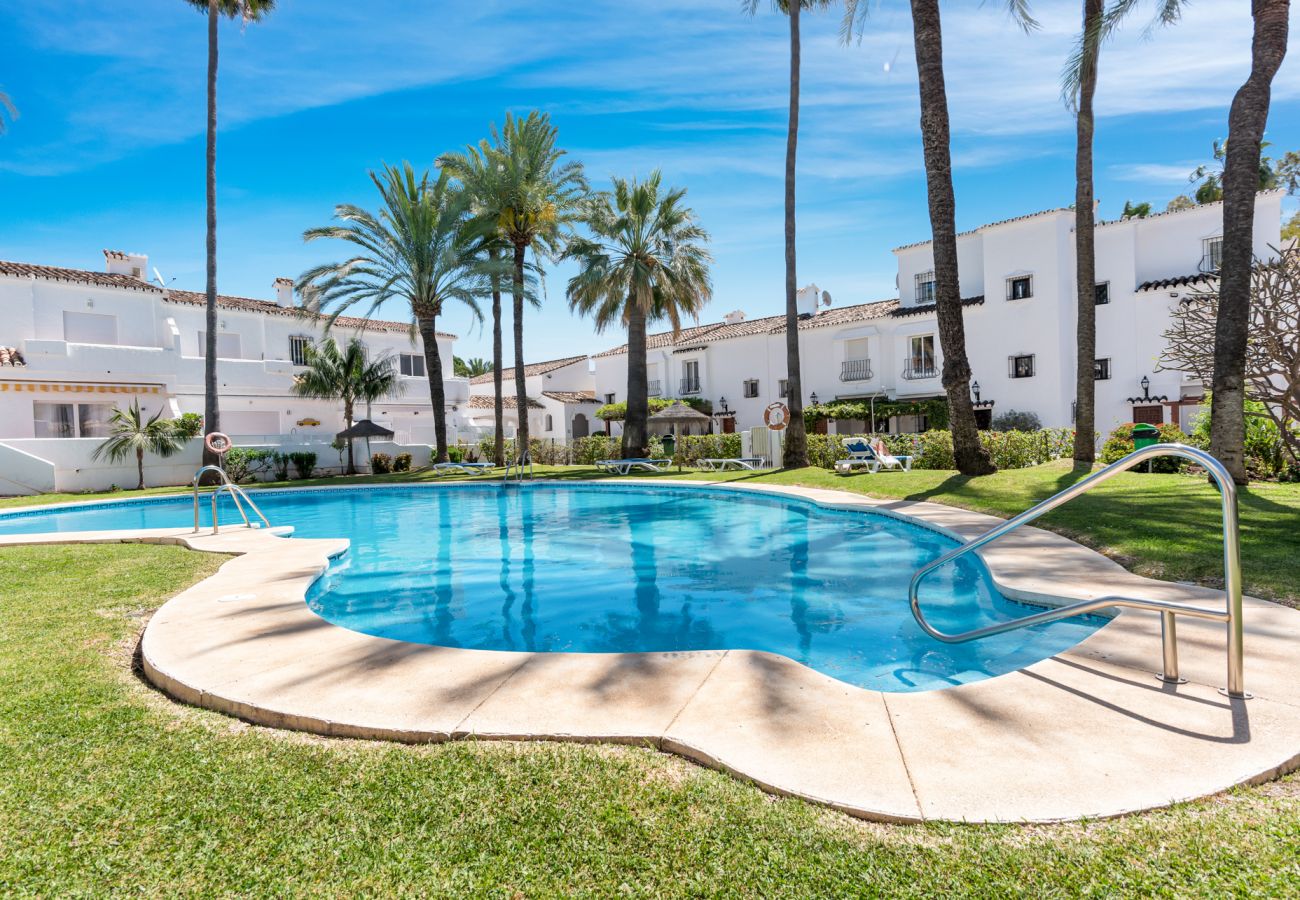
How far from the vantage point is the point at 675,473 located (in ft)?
77.0

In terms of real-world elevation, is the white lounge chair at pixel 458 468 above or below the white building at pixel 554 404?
below

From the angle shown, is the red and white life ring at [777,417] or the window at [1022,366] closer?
the red and white life ring at [777,417]

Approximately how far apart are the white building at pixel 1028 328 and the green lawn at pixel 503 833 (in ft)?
76.6

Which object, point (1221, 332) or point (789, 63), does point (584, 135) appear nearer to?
point (789, 63)

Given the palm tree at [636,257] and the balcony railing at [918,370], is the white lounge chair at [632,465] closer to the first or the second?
the palm tree at [636,257]

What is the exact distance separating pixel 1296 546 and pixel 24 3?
27.3m

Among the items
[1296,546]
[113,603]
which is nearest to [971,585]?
[1296,546]

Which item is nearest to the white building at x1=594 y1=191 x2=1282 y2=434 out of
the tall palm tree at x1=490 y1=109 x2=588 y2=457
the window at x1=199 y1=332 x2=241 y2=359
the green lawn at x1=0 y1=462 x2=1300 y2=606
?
the green lawn at x1=0 y1=462 x2=1300 y2=606

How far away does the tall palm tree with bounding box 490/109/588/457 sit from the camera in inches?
1027

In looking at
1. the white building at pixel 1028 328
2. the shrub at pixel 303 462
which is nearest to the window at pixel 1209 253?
the white building at pixel 1028 328

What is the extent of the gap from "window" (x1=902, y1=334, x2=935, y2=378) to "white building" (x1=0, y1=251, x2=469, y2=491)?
2591 centimetres

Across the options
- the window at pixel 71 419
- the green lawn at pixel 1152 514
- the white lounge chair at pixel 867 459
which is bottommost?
the green lawn at pixel 1152 514

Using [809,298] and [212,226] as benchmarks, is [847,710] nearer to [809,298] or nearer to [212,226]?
[212,226]

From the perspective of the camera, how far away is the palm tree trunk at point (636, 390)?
88.9 ft
